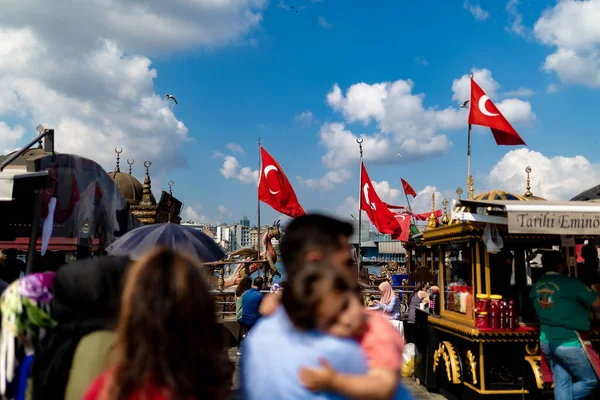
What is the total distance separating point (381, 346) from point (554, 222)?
523cm

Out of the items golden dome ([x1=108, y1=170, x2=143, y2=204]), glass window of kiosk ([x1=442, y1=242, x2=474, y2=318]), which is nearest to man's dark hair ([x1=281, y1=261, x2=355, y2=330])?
glass window of kiosk ([x1=442, y1=242, x2=474, y2=318])

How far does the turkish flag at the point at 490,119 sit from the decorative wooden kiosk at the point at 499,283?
79.3 inches

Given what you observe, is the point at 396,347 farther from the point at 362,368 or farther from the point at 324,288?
the point at 324,288

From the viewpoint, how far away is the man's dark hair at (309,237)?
87.2 inches

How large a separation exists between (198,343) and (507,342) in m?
6.22

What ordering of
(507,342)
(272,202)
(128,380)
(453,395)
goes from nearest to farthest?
(128,380), (507,342), (453,395), (272,202)

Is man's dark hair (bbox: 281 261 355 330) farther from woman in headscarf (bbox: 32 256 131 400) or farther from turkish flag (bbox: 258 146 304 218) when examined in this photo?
turkish flag (bbox: 258 146 304 218)

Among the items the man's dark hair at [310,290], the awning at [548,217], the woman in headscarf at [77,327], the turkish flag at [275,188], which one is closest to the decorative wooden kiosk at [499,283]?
the awning at [548,217]

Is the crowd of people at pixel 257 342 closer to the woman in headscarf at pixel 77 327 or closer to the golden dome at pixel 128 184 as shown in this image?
the woman in headscarf at pixel 77 327

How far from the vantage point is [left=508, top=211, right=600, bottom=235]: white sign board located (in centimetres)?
628

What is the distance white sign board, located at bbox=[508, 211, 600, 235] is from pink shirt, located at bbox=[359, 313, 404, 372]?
4734mm

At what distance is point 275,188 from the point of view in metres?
16.7

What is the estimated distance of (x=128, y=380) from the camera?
1.80 m

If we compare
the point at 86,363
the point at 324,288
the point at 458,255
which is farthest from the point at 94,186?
the point at 324,288
